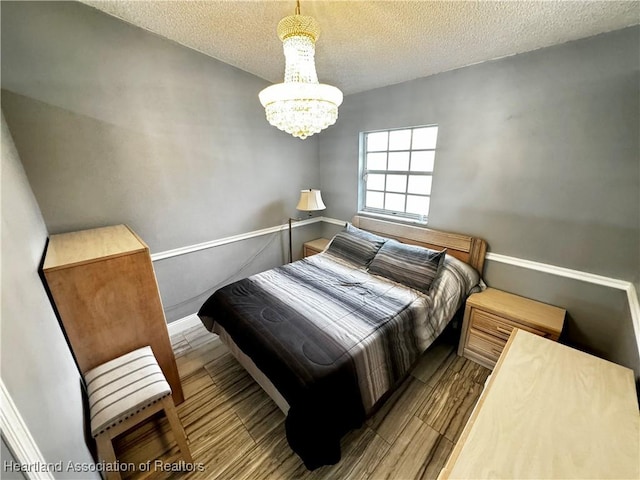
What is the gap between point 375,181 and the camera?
2.93 m

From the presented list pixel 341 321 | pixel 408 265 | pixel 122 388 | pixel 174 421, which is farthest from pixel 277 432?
pixel 408 265

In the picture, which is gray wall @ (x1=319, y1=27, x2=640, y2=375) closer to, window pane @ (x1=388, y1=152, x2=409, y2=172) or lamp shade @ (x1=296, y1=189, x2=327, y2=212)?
window pane @ (x1=388, y1=152, x2=409, y2=172)

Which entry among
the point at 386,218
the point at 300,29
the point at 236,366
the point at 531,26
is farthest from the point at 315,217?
the point at 531,26

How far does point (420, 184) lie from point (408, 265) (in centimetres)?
97

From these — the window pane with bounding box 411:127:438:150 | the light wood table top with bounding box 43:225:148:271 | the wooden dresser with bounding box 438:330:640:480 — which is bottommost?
the wooden dresser with bounding box 438:330:640:480

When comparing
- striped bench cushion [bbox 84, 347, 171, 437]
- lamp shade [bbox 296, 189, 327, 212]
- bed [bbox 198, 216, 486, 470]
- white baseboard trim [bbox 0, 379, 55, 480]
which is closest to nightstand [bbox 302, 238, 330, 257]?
bed [bbox 198, 216, 486, 470]

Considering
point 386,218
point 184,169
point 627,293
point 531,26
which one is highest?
point 531,26

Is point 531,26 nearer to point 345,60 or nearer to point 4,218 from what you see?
point 345,60

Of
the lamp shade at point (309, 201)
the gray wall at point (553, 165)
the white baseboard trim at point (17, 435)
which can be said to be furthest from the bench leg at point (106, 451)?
the gray wall at point (553, 165)

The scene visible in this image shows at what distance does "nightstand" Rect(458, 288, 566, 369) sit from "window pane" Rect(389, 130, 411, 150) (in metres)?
1.64

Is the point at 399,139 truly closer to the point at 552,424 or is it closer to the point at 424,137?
the point at 424,137

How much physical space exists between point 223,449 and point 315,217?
2610 mm

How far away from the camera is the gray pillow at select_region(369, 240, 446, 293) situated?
199 centimetres

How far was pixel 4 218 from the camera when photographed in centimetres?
86
